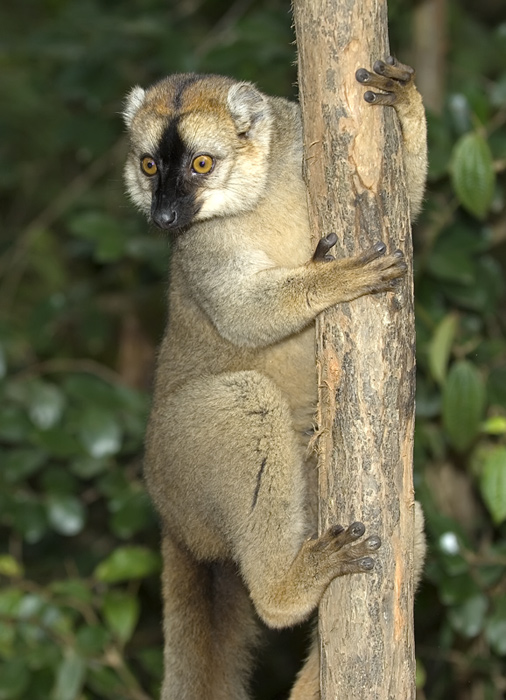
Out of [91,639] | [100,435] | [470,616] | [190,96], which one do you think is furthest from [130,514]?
[190,96]

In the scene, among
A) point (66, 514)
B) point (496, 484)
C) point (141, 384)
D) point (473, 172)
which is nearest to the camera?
point (496, 484)

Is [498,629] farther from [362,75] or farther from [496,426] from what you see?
[362,75]

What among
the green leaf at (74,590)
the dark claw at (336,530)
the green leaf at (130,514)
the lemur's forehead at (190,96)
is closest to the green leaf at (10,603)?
the green leaf at (74,590)

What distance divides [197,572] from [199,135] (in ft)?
6.13

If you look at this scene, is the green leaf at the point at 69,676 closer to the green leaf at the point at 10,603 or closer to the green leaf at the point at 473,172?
the green leaf at the point at 10,603

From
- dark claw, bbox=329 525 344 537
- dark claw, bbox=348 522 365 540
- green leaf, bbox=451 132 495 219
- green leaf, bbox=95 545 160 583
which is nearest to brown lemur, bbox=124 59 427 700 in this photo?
dark claw, bbox=329 525 344 537

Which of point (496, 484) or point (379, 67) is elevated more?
point (379, 67)

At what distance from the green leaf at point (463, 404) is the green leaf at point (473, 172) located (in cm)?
90

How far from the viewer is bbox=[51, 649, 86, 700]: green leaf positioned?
5.05 metres

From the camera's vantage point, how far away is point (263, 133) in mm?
4305

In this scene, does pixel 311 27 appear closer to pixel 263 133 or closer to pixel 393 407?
pixel 263 133

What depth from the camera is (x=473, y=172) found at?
4910 millimetres

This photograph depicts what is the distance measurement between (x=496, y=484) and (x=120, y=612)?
211 cm

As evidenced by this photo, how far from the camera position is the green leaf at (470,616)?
5.10 m
